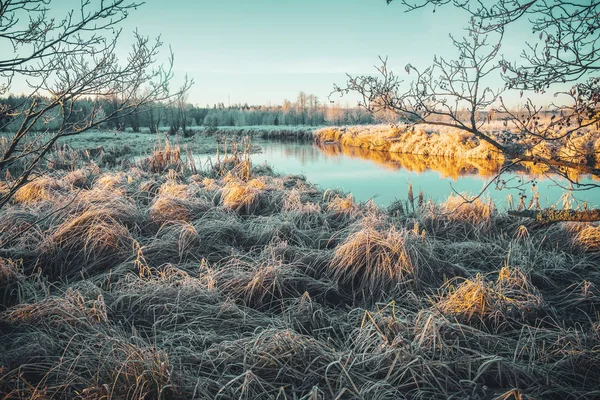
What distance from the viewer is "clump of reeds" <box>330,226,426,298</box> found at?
111 inches

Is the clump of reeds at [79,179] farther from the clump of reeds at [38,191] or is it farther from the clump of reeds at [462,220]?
the clump of reeds at [462,220]

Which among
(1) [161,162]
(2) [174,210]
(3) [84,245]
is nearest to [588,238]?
(2) [174,210]

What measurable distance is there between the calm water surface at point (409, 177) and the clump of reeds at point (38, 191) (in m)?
5.20

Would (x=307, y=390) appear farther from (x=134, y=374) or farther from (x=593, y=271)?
(x=593, y=271)

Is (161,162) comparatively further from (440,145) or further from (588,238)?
(440,145)

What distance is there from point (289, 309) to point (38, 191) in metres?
4.77

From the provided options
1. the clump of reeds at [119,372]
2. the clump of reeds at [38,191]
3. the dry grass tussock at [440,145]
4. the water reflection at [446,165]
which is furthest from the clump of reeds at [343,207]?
the dry grass tussock at [440,145]

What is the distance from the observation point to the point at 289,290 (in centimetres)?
275

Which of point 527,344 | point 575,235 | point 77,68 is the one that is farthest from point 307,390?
point 575,235

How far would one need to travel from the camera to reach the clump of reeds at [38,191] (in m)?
4.97

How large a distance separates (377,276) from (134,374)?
184 centimetres

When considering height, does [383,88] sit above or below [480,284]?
above

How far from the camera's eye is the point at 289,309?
94.3 inches

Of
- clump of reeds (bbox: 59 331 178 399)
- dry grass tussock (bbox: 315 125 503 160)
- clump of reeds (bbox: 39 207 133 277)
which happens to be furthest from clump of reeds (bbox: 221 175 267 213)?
dry grass tussock (bbox: 315 125 503 160)
